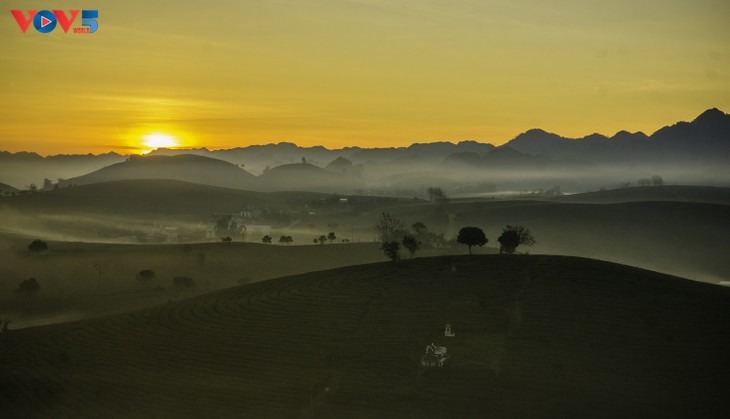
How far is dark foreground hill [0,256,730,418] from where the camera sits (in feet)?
130

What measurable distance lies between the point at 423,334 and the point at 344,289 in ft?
48.3

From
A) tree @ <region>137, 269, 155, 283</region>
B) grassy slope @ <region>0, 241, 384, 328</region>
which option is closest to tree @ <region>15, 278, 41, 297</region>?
grassy slope @ <region>0, 241, 384, 328</region>

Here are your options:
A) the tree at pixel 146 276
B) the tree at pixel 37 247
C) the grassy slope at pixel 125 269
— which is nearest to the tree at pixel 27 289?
the grassy slope at pixel 125 269

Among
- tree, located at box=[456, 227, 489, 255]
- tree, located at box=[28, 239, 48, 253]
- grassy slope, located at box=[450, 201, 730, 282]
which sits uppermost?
tree, located at box=[456, 227, 489, 255]

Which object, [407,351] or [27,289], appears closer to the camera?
[407,351]

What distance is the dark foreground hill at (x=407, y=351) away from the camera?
39562 mm

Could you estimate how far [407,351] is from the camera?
46656 mm

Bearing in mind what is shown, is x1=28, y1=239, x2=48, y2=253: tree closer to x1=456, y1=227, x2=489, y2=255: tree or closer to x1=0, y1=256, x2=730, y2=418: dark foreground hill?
x1=0, y1=256, x2=730, y2=418: dark foreground hill

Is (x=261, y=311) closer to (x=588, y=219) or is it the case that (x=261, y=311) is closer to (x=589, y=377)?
(x=589, y=377)

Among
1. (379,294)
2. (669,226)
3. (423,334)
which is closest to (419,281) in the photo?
(379,294)

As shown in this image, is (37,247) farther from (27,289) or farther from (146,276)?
(146,276)

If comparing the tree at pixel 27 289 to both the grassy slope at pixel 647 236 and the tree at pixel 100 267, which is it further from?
the grassy slope at pixel 647 236

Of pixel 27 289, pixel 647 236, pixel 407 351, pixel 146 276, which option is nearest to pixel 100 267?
pixel 146 276

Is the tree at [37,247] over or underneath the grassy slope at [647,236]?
over
